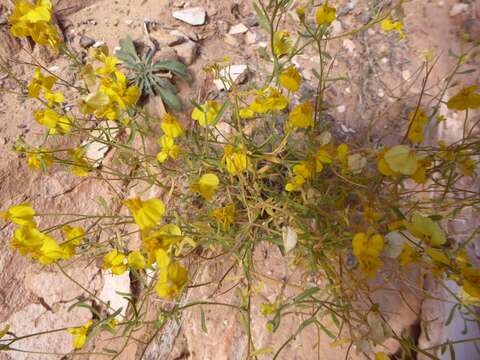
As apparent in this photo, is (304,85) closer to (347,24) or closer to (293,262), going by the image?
(347,24)

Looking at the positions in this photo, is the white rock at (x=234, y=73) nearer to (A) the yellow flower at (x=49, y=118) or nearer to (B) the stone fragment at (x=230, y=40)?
(B) the stone fragment at (x=230, y=40)

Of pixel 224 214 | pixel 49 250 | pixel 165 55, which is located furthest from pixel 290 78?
pixel 165 55

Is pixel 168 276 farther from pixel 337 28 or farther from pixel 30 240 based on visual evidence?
pixel 337 28

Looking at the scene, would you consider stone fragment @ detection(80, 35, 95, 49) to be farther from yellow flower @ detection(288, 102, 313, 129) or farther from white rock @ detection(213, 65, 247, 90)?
yellow flower @ detection(288, 102, 313, 129)

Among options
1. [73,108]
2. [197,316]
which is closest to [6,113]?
[73,108]

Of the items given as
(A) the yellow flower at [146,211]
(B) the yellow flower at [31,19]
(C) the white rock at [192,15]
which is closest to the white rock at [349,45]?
(C) the white rock at [192,15]

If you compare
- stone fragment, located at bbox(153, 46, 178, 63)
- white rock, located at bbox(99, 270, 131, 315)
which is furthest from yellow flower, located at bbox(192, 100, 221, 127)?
stone fragment, located at bbox(153, 46, 178, 63)
